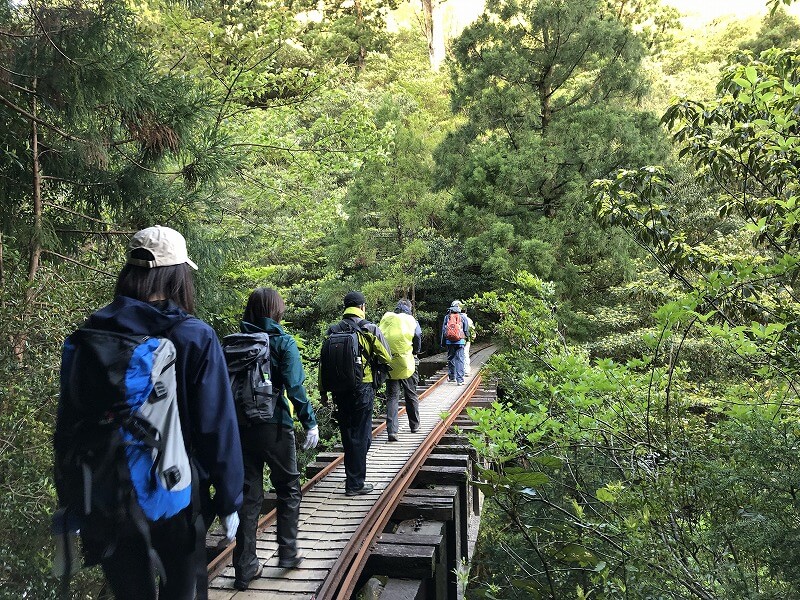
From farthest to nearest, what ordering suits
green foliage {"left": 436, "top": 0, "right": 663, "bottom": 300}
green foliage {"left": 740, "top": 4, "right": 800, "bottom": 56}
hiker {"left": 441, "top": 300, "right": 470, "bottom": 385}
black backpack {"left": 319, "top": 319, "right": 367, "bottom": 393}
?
green foliage {"left": 740, "top": 4, "right": 800, "bottom": 56}, green foliage {"left": 436, "top": 0, "right": 663, "bottom": 300}, hiker {"left": 441, "top": 300, "right": 470, "bottom": 385}, black backpack {"left": 319, "top": 319, "right": 367, "bottom": 393}

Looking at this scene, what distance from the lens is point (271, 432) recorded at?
11.7 feet

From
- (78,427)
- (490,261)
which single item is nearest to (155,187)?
(78,427)

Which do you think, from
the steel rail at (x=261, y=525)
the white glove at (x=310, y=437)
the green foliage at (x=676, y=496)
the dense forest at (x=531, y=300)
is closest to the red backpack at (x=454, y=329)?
the dense forest at (x=531, y=300)

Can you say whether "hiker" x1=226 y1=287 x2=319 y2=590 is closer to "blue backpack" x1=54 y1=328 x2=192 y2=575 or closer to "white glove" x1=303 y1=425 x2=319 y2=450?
"white glove" x1=303 y1=425 x2=319 y2=450

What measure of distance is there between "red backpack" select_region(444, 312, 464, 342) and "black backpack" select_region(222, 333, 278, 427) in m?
8.33

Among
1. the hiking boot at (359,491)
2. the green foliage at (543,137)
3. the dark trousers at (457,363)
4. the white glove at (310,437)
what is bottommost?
the dark trousers at (457,363)

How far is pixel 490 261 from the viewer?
51.4ft

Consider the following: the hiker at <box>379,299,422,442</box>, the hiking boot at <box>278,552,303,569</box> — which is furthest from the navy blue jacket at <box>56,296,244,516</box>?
the hiker at <box>379,299,422,442</box>

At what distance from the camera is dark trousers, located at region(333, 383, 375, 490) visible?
16.5 ft

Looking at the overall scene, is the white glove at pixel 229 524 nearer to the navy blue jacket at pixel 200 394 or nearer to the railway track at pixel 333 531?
the navy blue jacket at pixel 200 394

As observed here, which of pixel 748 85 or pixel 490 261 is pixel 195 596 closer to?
pixel 748 85

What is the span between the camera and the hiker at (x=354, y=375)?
4.86 meters

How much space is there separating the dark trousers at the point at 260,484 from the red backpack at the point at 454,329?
7.97 metres

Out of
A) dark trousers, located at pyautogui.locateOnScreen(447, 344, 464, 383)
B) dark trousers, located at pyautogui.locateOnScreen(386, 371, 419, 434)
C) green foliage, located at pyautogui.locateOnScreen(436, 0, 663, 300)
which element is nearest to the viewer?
dark trousers, located at pyautogui.locateOnScreen(386, 371, 419, 434)
